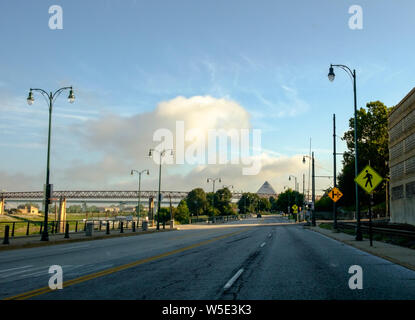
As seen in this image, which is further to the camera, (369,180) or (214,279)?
(369,180)

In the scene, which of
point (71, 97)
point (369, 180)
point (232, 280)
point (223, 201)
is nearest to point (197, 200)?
point (223, 201)

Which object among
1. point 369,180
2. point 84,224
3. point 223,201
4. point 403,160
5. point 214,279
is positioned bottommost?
point 84,224

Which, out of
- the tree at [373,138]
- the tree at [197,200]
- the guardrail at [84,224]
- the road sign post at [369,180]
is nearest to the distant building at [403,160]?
the tree at [373,138]

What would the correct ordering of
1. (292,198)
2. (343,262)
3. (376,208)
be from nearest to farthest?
(343,262)
(376,208)
(292,198)

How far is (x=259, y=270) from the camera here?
35.8 ft

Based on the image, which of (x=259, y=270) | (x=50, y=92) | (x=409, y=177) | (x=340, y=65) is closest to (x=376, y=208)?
(x=409, y=177)

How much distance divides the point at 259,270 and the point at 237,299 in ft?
12.8

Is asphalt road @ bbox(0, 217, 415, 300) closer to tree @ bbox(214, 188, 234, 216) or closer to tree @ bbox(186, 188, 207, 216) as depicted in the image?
tree @ bbox(186, 188, 207, 216)

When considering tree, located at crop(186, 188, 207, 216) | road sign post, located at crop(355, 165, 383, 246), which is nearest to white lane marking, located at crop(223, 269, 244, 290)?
road sign post, located at crop(355, 165, 383, 246)

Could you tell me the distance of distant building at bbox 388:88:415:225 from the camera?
1754 inches

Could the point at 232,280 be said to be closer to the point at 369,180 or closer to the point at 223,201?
the point at 369,180

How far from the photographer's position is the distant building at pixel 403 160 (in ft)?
146

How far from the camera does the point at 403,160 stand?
47.8m
